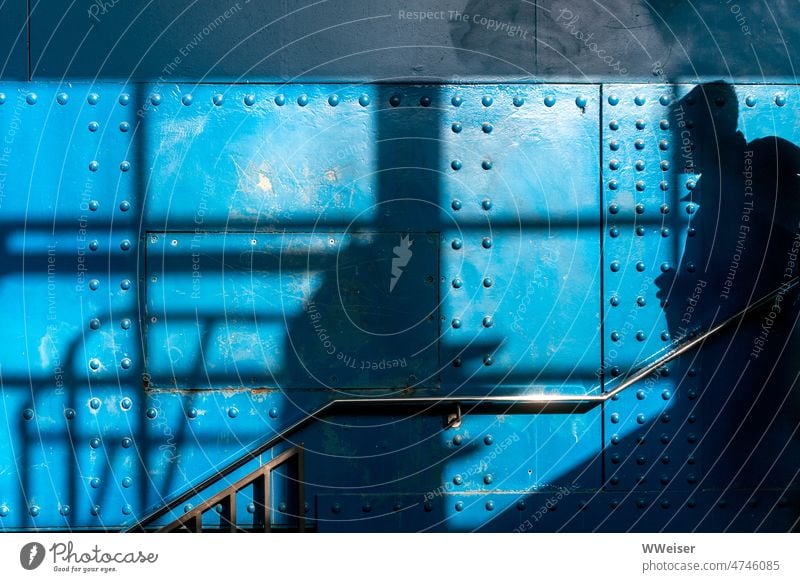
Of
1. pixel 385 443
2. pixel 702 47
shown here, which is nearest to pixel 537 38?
pixel 702 47

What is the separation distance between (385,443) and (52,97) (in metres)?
1.95

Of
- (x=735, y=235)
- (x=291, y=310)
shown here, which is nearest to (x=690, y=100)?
(x=735, y=235)

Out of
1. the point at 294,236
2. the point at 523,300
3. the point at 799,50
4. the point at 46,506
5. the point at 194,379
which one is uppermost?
Result: the point at 799,50

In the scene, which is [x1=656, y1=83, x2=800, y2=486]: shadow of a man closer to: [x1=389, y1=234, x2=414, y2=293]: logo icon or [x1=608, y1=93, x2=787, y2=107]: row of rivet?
[x1=608, y1=93, x2=787, y2=107]: row of rivet

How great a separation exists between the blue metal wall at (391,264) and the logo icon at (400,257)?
3 centimetres

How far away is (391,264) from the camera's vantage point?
3.95 meters

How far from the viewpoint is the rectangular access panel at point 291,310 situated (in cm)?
392

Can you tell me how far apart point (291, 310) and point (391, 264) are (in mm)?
449

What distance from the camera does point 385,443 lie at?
396 cm

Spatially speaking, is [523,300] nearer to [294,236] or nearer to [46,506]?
[294,236]
